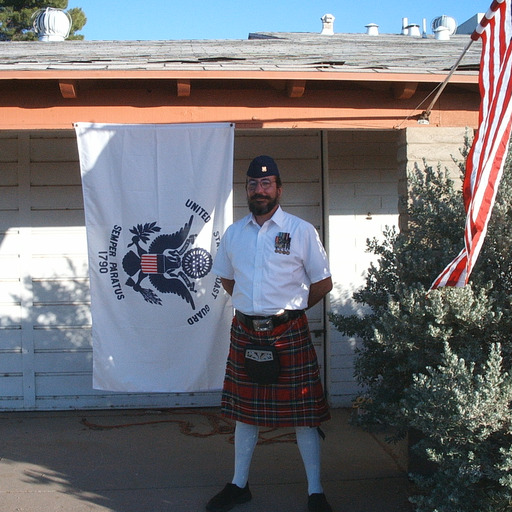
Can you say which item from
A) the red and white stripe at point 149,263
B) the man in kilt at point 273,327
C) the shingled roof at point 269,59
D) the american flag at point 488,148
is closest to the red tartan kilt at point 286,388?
the man in kilt at point 273,327

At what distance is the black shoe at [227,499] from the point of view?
4.03m

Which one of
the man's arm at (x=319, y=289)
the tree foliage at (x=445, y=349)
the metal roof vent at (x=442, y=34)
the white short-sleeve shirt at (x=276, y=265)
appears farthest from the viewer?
the metal roof vent at (x=442, y=34)

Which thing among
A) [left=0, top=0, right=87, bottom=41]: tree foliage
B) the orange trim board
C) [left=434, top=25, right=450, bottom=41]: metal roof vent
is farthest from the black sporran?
[left=0, top=0, right=87, bottom=41]: tree foliage

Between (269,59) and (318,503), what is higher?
(269,59)

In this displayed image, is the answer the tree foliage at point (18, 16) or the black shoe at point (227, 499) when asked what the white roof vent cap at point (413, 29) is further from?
the tree foliage at point (18, 16)

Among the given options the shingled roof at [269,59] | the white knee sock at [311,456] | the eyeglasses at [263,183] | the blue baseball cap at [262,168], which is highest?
the shingled roof at [269,59]

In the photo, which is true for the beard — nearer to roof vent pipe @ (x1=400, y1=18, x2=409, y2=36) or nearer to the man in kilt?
the man in kilt

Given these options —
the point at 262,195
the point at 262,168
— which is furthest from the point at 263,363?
the point at 262,168

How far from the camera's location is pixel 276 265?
3943 mm

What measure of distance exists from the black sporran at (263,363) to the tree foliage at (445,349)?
500mm

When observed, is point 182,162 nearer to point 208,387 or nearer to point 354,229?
point 208,387

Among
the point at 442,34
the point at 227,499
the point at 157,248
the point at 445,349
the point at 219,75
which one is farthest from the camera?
the point at 442,34

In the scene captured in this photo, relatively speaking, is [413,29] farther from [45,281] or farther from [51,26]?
[45,281]

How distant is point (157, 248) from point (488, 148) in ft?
7.77
